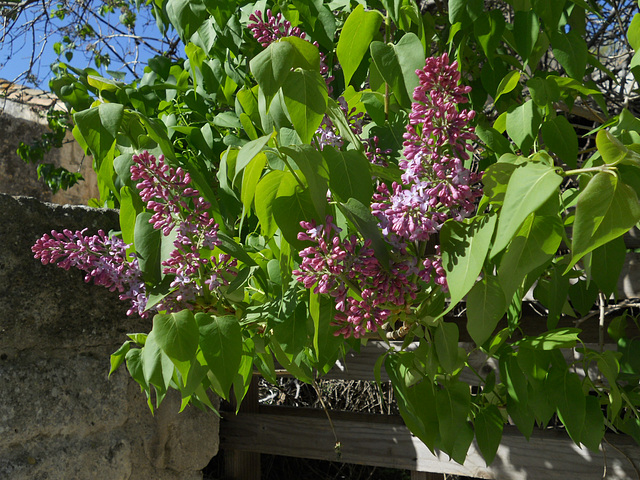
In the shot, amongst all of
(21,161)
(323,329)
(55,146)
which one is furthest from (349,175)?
(21,161)

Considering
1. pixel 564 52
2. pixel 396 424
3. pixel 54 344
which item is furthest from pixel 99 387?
pixel 564 52

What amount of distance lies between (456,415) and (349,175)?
0.51 metres

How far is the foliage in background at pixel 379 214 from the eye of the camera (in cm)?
79

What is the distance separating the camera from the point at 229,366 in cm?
99

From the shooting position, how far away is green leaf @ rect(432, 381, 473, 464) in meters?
1.09

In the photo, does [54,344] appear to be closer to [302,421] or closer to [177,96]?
[177,96]

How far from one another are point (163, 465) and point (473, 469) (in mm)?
999

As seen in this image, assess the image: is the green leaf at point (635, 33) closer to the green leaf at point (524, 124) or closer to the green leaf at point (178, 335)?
the green leaf at point (524, 124)

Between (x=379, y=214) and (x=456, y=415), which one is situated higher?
(x=379, y=214)

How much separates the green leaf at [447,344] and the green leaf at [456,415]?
15cm

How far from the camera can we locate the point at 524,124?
1.03 metres

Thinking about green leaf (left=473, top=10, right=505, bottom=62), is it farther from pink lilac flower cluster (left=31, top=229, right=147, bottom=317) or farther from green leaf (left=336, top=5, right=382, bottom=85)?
pink lilac flower cluster (left=31, top=229, right=147, bottom=317)

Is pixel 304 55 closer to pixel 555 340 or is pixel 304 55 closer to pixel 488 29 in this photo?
pixel 488 29

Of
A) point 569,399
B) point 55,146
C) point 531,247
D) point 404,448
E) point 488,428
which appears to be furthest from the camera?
point 55,146
